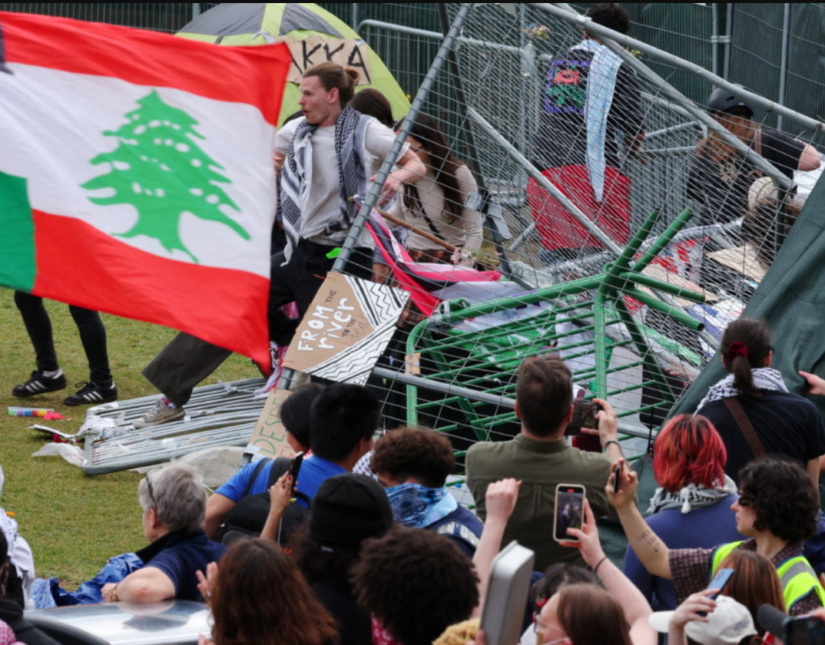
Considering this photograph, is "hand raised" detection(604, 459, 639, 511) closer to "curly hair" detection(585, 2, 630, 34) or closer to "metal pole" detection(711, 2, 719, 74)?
"curly hair" detection(585, 2, 630, 34)

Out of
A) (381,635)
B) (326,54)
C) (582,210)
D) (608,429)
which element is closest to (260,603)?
(381,635)

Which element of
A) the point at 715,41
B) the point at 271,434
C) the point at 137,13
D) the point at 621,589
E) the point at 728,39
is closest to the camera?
the point at 621,589

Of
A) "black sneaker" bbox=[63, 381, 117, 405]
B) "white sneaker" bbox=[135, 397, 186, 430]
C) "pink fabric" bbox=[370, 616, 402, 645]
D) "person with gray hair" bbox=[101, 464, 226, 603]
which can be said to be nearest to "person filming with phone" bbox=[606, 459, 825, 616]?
"pink fabric" bbox=[370, 616, 402, 645]

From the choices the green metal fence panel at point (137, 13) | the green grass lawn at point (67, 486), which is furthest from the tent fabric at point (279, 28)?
the green grass lawn at point (67, 486)

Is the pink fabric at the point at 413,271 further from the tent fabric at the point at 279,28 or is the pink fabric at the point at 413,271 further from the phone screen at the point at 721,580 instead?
the tent fabric at the point at 279,28

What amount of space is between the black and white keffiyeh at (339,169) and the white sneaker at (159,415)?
1.86 m

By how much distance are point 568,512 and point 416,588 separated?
0.73 m

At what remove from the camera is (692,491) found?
4086mm

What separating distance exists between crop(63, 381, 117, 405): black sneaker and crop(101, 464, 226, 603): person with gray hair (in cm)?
486

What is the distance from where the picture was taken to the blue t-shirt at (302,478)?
439cm

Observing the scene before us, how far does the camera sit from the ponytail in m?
4.76

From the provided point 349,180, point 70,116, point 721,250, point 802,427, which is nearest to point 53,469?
point 349,180

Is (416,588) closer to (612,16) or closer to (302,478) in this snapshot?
(302,478)

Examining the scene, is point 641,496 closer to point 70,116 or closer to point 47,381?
point 70,116
